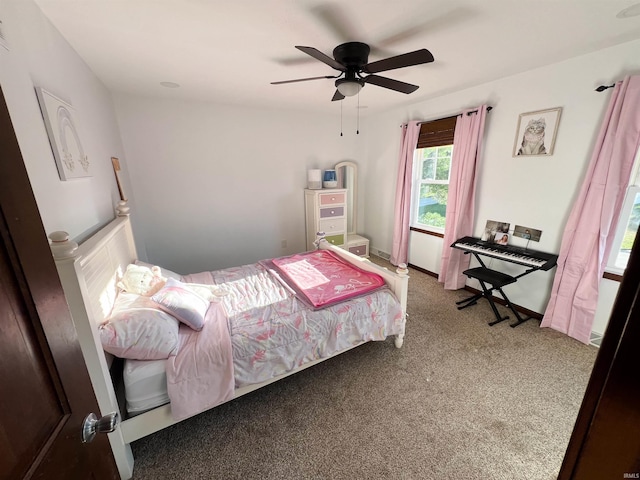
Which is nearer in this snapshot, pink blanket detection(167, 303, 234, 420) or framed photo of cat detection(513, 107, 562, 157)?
pink blanket detection(167, 303, 234, 420)

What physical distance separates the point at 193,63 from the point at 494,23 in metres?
2.14

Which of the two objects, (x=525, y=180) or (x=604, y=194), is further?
(x=525, y=180)

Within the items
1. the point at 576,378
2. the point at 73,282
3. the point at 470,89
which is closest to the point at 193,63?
the point at 73,282

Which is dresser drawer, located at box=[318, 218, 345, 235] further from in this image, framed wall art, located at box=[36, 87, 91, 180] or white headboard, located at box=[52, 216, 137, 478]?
framed wall art, located at box=[36, 87, 91, 180]

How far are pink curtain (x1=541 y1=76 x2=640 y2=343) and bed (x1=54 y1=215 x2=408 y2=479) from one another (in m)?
1.53

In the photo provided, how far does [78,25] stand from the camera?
1.52 m


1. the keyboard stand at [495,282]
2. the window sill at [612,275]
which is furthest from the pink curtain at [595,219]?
the keyboard stand at [495,282]

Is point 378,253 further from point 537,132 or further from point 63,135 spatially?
point 63,135

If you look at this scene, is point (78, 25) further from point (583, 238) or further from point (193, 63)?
point (583, 238)

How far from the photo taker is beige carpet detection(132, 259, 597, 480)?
1.39m

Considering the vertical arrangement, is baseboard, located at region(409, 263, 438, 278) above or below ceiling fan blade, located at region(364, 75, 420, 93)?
below

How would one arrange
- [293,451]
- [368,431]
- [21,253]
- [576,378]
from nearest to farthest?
[21,253] < [293,451] < [368,431] < [576,378]

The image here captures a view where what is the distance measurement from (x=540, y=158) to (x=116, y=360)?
12.5 feet

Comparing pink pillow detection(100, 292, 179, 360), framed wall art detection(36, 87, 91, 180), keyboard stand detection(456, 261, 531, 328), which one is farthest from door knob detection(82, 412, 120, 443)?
keyboard stand detection(456, 261, 531, 328)
